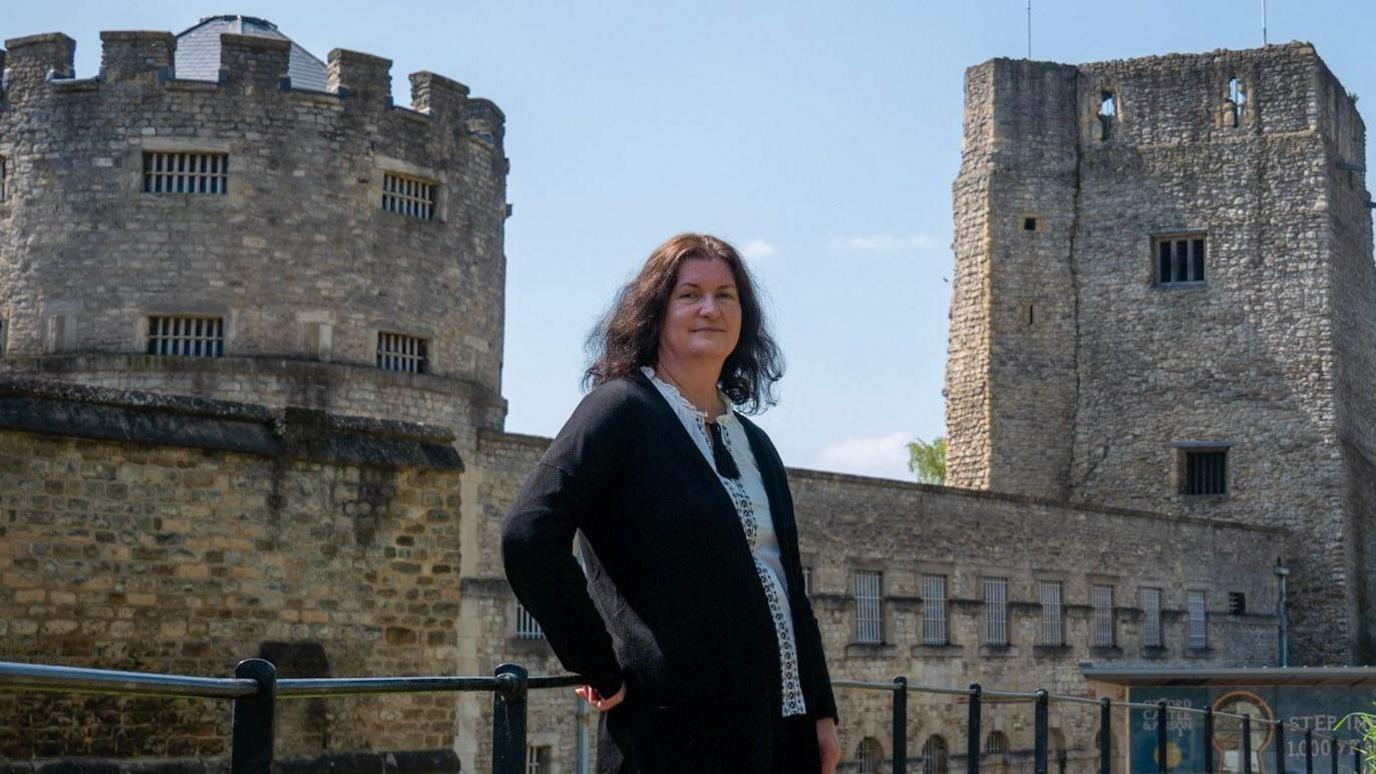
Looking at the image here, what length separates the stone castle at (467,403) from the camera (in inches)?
452

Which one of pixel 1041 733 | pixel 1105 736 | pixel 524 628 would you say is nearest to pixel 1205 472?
pixel 524 628

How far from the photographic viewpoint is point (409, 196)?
90.4 ft

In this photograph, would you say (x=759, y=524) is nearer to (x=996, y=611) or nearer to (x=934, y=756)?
(x=934, y=756)

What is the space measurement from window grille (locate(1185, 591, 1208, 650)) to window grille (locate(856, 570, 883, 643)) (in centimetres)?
905

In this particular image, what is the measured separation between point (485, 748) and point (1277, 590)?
20255 mm

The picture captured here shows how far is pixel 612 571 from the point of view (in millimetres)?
4340

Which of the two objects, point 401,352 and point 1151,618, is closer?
point 401,352

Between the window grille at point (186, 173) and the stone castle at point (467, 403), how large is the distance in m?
0.07

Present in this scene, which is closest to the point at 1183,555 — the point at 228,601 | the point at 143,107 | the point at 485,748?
the point at 485,748

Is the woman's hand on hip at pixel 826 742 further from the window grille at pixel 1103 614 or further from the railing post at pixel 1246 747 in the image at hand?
the window grille at pixel 1103 614

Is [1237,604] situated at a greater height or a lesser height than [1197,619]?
greater

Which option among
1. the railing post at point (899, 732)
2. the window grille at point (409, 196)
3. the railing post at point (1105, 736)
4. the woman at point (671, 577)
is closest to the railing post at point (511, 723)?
the woman at point (671, 577)

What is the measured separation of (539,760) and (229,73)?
420 inches

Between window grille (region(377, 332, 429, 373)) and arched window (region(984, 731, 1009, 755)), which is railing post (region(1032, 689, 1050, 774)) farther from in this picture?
arched window (region(984, 731, 1009, 755))
